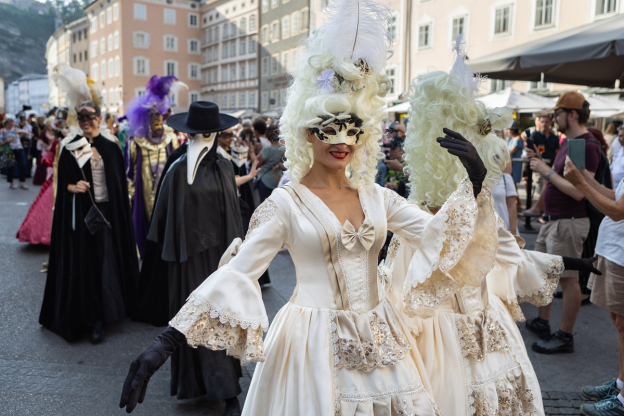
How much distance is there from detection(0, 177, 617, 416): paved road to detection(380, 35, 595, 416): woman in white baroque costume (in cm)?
121

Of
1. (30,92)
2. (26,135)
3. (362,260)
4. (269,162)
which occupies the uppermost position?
(30,92)

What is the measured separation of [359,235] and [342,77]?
69 cm

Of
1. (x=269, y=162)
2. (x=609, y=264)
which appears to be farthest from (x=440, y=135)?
(x=269, y=162)

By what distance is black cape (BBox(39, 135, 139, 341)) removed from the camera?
454 centimetres

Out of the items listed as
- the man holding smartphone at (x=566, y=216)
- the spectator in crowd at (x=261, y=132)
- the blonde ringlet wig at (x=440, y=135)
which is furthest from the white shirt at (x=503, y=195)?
the spectator in crowd at (x=261, y=132)

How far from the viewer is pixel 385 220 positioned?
225cm

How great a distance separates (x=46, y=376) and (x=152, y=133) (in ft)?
11.5

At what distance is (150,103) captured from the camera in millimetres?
6336

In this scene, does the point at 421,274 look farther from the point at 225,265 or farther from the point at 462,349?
the point at 225,265

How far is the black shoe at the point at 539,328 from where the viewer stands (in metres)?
4.53

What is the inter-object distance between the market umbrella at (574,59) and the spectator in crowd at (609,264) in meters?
1.99

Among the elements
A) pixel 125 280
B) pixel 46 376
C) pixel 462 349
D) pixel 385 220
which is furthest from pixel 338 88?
pixel 125 280

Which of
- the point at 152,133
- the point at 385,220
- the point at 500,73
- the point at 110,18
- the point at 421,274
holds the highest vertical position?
the point at 110,18

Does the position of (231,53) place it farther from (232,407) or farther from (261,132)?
(232,407)
